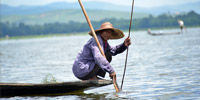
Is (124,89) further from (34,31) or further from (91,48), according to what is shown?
(34,31)

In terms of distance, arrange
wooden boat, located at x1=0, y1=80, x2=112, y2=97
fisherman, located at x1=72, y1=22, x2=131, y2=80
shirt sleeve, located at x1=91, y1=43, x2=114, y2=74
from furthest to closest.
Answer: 1. wooden boat, located at x1=0, y1=80, x2=112, y2=97
2. fisherman, located at x1=72, y1=22, x2=131, y2=80
3. shirt sleeve, located at x1=91, y1=43, x2=114, y2=74

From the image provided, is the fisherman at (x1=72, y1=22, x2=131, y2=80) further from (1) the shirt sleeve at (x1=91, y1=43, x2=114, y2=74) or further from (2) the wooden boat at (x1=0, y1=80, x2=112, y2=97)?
(2) the wooden boat at (x1=0, y1=80, x2=112, y2=97)

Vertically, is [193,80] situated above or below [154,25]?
above

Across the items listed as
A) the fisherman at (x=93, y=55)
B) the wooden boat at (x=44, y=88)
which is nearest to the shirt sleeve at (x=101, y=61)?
the fisherman at (x=93, y=55)

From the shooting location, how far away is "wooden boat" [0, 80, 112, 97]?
7.49 m

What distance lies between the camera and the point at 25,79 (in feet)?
39.6

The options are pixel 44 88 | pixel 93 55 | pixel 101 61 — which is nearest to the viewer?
pixel 101 61

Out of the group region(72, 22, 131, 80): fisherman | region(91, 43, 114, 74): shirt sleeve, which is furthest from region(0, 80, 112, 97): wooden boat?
region(91, 43, 114, 74): shirt sleeve

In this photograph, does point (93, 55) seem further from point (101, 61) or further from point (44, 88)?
point (44, 88)

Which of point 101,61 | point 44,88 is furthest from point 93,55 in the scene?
point 44,88

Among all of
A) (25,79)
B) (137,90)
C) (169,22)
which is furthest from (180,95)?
(169,22)

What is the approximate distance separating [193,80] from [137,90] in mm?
1663

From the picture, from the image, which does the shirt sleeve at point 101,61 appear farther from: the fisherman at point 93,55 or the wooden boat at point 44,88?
the wooden boat at point 44,88

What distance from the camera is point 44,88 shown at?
7.75 m
